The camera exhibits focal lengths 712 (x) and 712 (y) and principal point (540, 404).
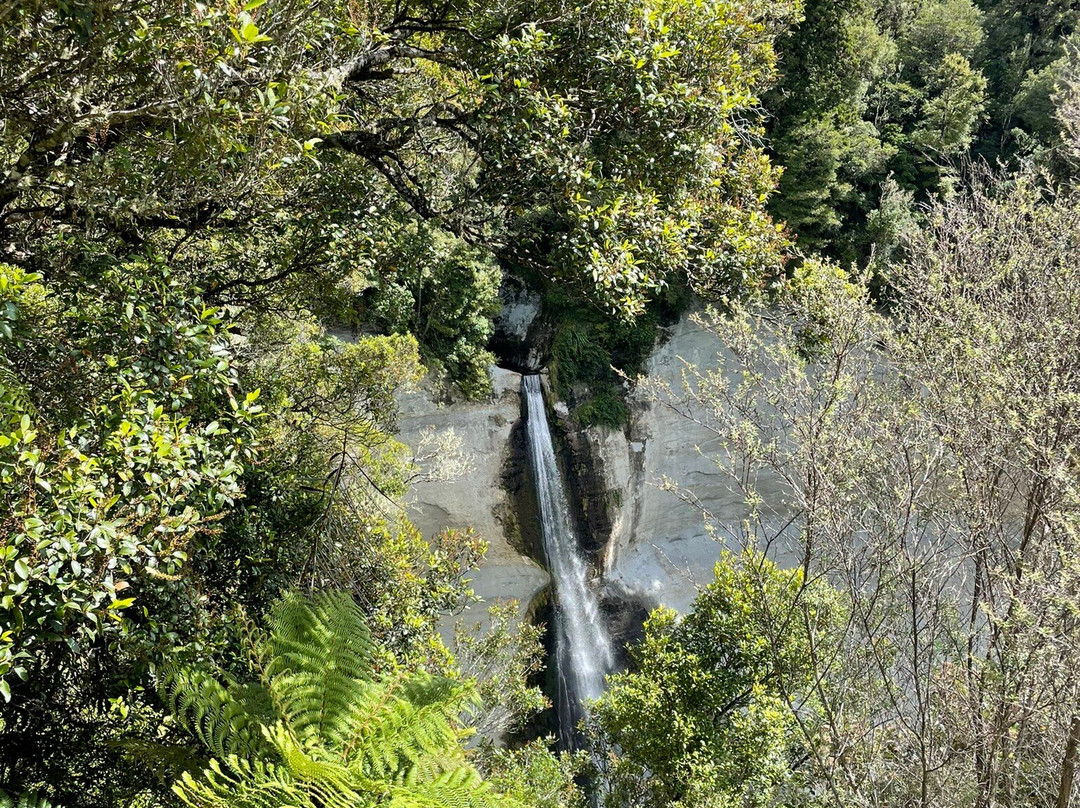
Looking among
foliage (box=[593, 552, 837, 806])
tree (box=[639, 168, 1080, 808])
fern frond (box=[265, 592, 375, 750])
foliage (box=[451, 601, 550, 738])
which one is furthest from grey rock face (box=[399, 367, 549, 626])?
fern frond (box=[265, 592, 375, 750])

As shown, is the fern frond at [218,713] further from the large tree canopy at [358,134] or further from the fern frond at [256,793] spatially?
→ the large tree canopy at [358,134]

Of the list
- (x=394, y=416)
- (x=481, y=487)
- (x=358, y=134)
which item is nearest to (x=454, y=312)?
(x=481, y=487)

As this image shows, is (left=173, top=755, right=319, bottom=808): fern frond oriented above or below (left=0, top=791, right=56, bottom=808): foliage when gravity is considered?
above

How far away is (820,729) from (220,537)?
5019mm

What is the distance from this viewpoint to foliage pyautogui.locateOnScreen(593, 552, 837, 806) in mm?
7586

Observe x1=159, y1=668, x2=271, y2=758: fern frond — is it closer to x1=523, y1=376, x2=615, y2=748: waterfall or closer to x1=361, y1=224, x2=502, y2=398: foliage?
x1=361, y1=224, x2=502, y2=398: foliage

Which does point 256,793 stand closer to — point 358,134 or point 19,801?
point 19,801

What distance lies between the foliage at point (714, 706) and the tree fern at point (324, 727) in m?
4.68

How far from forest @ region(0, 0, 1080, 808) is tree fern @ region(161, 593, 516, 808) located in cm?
2

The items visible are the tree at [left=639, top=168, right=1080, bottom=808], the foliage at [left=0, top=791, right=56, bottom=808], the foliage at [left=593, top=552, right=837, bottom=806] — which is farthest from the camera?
the foliage at [left=593, top=552, right=837, bottom=806]

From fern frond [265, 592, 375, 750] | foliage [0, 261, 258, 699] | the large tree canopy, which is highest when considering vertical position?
the large tree canopy

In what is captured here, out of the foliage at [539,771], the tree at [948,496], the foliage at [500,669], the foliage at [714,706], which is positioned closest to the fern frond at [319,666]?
the tree at [948,496]

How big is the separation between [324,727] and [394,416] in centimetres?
371

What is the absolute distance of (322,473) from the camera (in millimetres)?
5543
